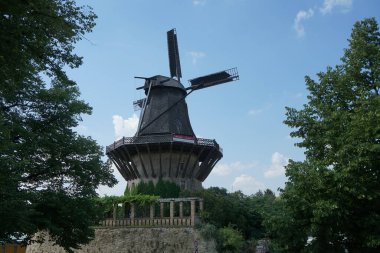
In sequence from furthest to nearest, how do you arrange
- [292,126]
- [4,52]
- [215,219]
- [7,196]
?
[215,219] < [292,126] < [7,196] < [4,52]

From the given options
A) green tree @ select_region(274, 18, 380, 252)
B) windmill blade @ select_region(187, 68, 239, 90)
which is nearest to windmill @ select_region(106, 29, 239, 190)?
windmill blade @ select_region(187, 68, 239, 90)

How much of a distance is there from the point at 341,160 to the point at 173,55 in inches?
1033

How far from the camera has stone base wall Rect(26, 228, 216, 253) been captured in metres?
24.4

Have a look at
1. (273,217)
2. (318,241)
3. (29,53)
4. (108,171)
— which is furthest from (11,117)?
(318,241)

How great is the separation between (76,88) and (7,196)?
6975 mm

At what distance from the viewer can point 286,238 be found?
15.8m

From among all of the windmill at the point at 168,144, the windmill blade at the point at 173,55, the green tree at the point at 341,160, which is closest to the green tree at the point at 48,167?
the green tree at the point at 341,160

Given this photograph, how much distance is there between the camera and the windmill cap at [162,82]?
3553cm

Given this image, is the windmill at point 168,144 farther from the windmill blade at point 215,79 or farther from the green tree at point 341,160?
the green tree at point 341,160

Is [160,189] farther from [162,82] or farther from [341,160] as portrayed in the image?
[341,160]

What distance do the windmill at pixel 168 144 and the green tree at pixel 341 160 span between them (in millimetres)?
15755

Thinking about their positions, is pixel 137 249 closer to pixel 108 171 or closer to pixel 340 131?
pixel 108 171

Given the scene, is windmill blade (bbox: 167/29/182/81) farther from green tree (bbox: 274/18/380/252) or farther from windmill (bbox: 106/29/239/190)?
green tree (bbox: 274/18/380/252)

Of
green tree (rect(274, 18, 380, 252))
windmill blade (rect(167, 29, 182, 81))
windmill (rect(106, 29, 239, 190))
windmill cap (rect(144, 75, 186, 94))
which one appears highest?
windmill blade (rect(167, 29, 182, 81))
